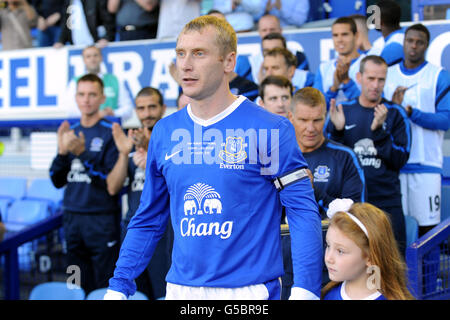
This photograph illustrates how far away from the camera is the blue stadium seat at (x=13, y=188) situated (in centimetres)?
774

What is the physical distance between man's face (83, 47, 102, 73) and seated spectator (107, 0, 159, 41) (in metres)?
0.53

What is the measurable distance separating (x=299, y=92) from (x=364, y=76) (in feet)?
2.88

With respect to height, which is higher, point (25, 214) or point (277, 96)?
point (277, 96)

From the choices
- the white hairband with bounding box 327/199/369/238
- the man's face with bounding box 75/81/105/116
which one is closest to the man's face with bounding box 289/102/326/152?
the white hairband with bounding box 327/199/369/238

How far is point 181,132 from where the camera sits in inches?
95.2

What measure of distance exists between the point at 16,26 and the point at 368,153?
17.4 feet

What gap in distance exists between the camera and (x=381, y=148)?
4574 millimetres

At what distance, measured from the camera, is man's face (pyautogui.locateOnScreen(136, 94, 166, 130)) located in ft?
16.4

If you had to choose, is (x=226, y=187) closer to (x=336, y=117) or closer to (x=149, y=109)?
(x=336, y=117)

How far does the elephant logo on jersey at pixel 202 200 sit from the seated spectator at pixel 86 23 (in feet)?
15.8

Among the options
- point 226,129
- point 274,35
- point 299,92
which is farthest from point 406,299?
point 274,35

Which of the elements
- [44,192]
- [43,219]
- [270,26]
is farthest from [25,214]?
[270,26]

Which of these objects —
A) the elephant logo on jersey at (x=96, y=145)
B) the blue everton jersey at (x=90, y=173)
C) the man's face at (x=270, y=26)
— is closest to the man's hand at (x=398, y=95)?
the man's face at (x=270, y=26)

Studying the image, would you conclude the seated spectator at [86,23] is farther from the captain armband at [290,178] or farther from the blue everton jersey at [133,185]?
the captain armband at [290,178]
